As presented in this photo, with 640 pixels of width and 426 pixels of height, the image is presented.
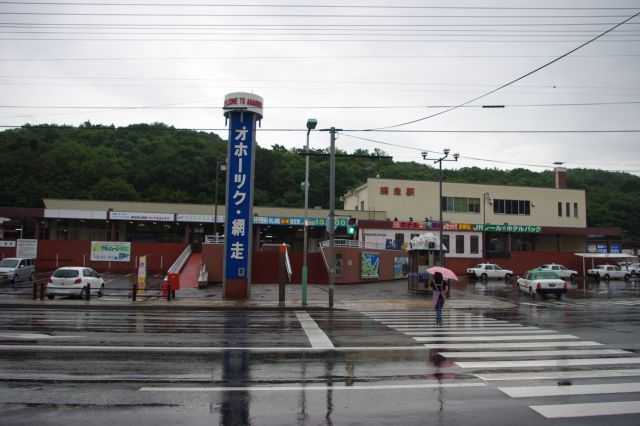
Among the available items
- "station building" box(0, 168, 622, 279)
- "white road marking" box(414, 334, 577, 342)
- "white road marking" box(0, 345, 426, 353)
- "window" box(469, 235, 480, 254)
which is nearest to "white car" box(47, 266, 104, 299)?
"white road marking" box(0, 345, 426, 353)

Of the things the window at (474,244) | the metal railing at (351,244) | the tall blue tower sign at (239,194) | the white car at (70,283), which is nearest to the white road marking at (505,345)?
the tall blue tower sign at (239,194)

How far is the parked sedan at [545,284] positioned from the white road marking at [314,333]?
16.7 metres

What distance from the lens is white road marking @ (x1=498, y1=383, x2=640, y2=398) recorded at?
7793mm

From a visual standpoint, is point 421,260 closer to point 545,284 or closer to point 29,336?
point 545,284

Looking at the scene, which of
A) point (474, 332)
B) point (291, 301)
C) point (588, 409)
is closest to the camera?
point (588, 409)

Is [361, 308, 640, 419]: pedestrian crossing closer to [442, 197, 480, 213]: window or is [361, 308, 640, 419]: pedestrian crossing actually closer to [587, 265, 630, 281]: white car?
[587, 265, 630, 281]: white car

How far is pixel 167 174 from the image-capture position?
286 ft

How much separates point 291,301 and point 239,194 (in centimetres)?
662

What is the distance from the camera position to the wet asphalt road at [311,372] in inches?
263

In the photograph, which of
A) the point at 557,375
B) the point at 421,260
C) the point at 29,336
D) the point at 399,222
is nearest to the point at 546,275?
A: the point at 421,260

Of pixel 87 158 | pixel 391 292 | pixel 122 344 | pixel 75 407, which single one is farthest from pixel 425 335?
pixel 87 158

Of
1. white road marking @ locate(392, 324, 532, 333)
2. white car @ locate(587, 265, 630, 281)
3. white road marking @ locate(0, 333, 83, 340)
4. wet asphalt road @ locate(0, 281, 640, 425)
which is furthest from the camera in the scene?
white car @ locate(587, 265, 630, 281)

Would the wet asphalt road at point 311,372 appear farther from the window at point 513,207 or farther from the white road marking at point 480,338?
the window at point 513,207

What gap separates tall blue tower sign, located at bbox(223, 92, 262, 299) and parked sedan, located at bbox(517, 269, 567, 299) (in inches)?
684
